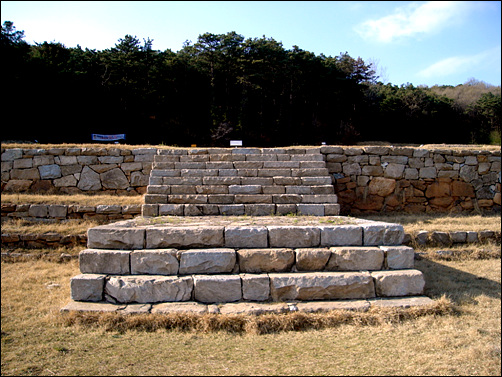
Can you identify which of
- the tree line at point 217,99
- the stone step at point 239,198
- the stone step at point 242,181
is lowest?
the stone step at point 239,198

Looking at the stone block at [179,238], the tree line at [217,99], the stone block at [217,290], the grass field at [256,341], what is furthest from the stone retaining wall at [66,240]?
the tree line at [217,99]

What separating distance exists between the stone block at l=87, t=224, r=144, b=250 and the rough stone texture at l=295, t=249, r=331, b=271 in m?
2.00

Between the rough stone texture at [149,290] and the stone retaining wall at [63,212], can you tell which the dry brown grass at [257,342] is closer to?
the rough stone texture at [149,290]

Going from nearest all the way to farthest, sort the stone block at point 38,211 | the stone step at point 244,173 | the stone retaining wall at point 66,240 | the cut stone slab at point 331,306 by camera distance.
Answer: the cut stone slab at point 331,306
the stone retaining wall at point 66,240
the stone block at point 38,211
the stone step at point 244,173

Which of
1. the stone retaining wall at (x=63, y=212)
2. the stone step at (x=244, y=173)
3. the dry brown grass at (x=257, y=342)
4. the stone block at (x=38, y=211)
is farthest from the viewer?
the stone step at (x=244, y=173)

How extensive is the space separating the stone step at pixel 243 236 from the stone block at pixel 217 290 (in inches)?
22.5

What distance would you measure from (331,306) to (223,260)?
1.37 m

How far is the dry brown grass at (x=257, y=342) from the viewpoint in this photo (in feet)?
10.7

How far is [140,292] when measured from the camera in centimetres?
439

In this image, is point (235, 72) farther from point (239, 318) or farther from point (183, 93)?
point (239, 318)

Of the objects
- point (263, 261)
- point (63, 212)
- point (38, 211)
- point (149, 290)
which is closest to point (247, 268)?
point (263, 261)

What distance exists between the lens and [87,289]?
14.6 feet

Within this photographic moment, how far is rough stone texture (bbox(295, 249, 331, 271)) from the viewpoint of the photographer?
15.5ft

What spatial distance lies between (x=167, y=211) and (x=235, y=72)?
15516 millimetres
